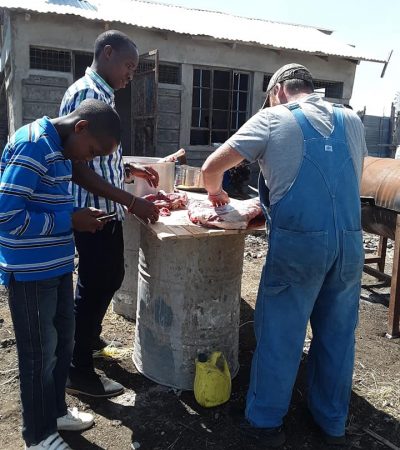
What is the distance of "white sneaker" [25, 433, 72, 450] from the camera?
2.31 metres

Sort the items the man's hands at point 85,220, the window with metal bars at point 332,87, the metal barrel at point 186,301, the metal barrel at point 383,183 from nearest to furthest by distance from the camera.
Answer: the man's hands at point 85,220, the metal barrel at point 186,301, the metal barrel at point 383,183, the window with metal bars at point 332,87

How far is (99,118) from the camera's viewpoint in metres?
2.06

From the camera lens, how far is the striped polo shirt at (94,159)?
2.69 meters

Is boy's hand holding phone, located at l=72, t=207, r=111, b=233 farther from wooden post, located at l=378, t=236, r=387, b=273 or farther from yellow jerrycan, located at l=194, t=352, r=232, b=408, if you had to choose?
wooden post, located at l=378, t=236, r=387, b=273

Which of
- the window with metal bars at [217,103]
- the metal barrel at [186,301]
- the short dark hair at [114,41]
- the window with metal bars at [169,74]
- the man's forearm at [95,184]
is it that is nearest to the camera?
the man's forearm at [95,184]

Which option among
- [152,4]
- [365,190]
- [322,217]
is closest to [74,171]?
[322,217]

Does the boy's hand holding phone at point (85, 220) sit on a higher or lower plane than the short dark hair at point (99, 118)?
lower

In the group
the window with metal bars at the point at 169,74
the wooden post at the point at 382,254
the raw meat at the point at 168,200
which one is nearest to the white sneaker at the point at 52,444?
the raw meat at the point at 168,200

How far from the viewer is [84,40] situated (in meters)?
8.41

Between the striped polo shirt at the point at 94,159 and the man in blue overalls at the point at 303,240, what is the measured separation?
0.62 m

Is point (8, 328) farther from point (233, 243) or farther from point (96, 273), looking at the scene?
point (233, 243)

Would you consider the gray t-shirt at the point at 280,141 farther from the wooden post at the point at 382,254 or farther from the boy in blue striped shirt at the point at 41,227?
the wooden post at the point at 382,254

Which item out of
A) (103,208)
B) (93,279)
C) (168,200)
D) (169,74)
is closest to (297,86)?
(168,200)

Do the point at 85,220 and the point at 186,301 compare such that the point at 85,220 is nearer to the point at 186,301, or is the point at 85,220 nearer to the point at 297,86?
the point at 186,301
